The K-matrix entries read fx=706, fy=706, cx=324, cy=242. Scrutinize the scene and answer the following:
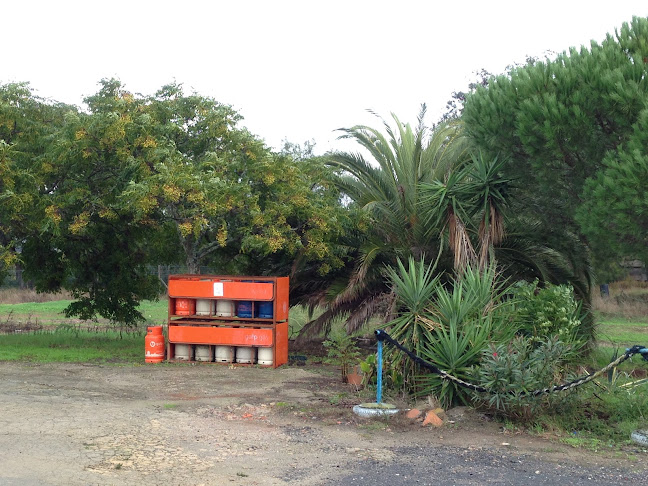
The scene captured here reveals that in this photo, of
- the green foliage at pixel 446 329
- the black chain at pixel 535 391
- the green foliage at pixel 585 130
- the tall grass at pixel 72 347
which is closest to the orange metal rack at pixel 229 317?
the tall grass at pixel 72 347

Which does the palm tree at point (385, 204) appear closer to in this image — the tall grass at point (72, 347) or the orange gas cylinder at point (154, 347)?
the orange gas cylinder at point (154, 347)

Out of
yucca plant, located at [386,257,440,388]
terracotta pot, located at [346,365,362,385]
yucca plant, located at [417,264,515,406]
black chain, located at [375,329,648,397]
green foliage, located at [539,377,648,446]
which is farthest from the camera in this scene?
terracotta pot, located at [346,365,362,385]

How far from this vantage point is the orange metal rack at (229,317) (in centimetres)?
1349

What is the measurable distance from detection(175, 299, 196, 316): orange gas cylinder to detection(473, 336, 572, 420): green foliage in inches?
280

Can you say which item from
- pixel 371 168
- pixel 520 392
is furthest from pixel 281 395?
pixel 371 168

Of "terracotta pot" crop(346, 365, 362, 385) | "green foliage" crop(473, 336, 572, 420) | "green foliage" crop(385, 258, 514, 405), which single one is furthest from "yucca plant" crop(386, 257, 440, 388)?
"green foliage" crop(473, 336, 572, 420)

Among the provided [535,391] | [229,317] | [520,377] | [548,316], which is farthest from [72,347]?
[535,391]

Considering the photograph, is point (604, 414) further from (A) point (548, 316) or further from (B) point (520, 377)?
(B) point (520, 377)

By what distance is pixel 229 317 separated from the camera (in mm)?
13930

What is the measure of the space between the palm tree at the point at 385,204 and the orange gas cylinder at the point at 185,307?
2.45 m

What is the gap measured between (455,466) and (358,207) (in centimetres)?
897

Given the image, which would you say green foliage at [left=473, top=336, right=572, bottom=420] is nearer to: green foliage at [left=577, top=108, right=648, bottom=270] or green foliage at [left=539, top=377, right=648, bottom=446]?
green foliage at [left=539, top=377, right=648, bottom=446]

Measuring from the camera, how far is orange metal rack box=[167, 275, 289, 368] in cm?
1349

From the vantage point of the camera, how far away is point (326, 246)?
46.2ft
